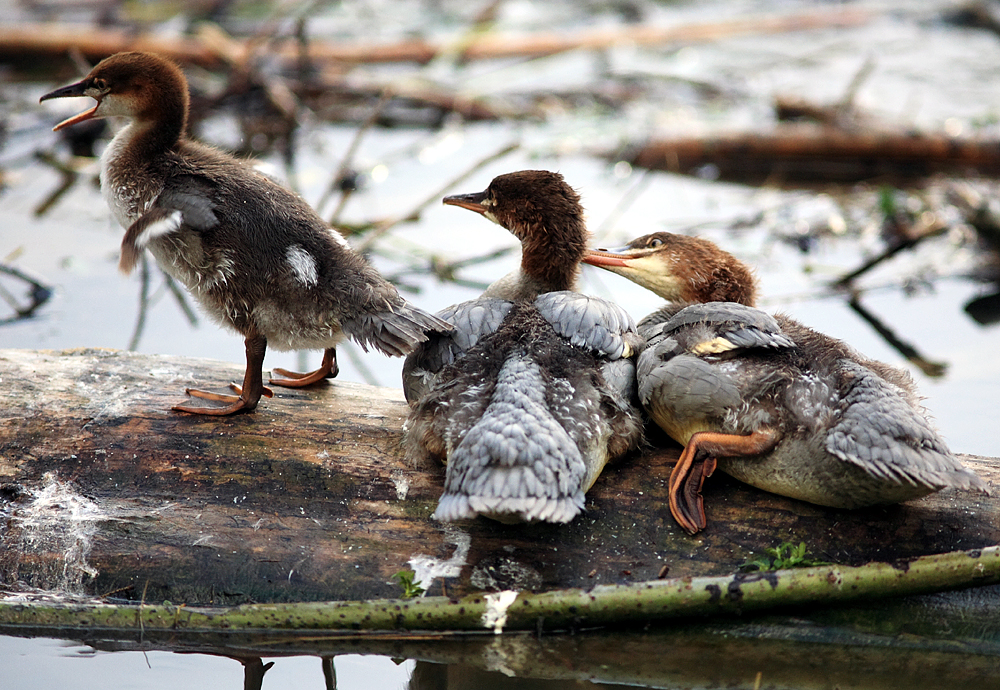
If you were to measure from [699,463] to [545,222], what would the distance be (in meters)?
1.08

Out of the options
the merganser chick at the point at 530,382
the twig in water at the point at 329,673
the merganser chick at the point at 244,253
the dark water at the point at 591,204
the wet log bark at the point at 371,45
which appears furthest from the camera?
the wet log bark at the point at 371,45

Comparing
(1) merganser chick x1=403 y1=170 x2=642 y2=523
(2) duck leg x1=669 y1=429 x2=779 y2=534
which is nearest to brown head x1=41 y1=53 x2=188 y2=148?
(1) merganser chick x1=403 y1=170 x2=642 y2=523

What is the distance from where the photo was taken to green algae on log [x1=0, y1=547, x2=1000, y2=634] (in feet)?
9.88

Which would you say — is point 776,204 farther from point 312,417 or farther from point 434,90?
point 312,417

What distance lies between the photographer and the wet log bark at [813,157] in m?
7.92

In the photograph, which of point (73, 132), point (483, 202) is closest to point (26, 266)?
point (73, 132)

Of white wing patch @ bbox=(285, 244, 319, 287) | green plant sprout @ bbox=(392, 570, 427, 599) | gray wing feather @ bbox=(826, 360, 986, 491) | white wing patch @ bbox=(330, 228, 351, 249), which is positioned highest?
white wing patch @ bbox=(330, 228, 351, 249)

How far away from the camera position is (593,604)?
3.01 metres

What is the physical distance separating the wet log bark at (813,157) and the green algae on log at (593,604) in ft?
18.0

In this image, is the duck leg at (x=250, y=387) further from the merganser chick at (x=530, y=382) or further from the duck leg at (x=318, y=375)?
the merganser chick at (x=530, y=382)

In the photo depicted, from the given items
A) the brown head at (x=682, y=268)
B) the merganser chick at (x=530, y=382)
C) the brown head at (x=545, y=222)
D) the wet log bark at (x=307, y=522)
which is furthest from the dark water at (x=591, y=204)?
the brown head at (x=545, y=222)

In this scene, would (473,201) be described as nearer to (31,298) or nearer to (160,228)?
(160,228)

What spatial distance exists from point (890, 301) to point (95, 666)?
4.89 m

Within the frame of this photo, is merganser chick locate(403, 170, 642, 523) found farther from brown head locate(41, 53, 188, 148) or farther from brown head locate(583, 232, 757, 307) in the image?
brown head locate(41, 53, 188, 148)
